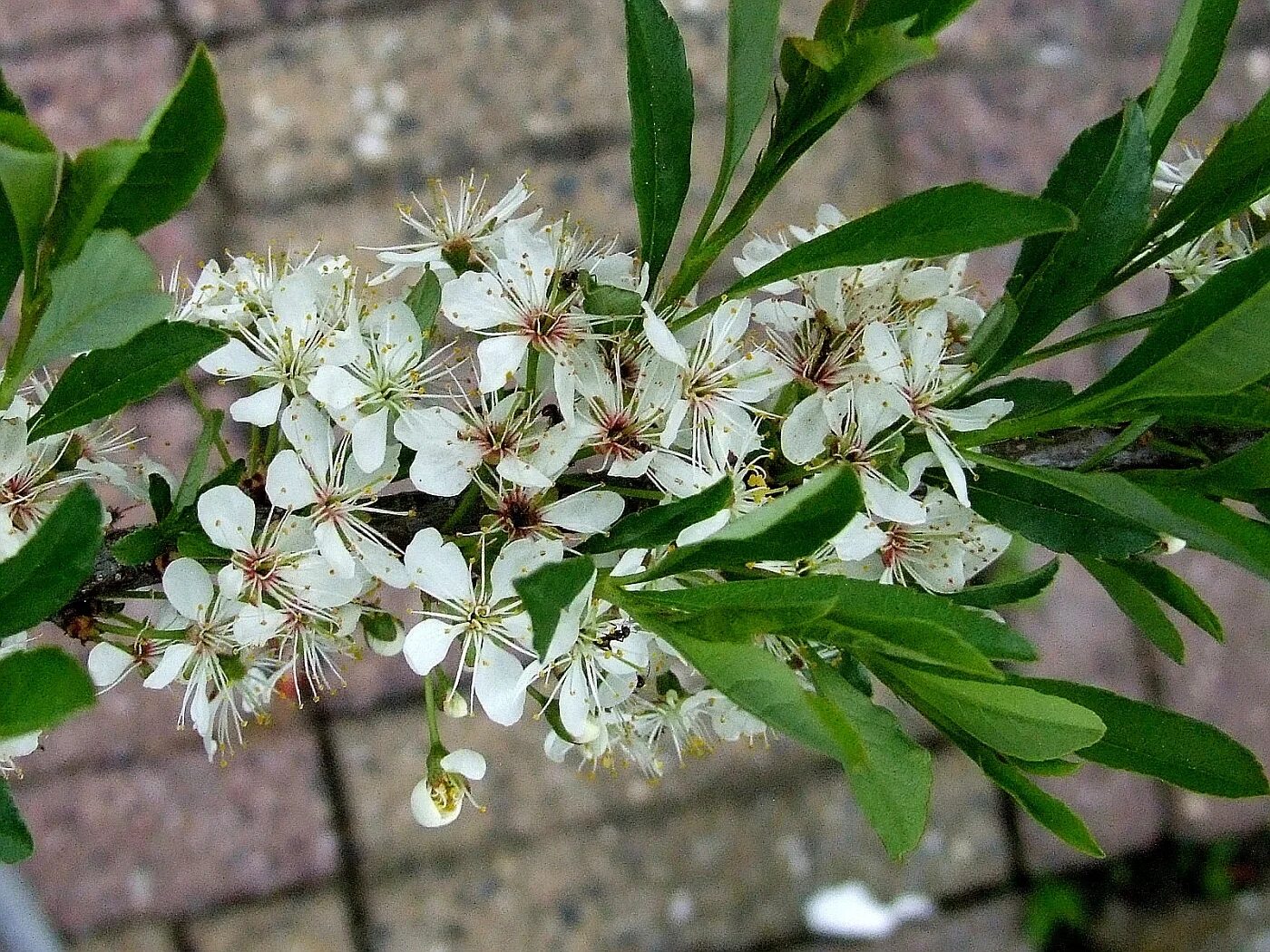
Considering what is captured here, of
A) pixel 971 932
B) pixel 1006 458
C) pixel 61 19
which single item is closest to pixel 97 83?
pixel 61 19

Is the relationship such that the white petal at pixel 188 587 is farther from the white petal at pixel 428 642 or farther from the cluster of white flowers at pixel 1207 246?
the cluster of white flowers at pixel 1207 246

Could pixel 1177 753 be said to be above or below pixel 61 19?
above

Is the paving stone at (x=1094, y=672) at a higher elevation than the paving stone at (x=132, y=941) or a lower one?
higher

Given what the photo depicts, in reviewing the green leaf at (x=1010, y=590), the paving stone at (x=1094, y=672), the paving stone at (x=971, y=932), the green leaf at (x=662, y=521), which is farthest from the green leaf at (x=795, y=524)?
the paving stone at (x=971, y=932)

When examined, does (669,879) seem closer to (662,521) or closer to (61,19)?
(662,521)

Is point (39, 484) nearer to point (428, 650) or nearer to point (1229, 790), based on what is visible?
point (428, 650)

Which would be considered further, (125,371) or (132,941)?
(132,941)

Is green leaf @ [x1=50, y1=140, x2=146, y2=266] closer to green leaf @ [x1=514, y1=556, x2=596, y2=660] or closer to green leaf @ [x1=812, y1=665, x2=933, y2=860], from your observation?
green leaf @ [x1=514, y1=556, x2=596, y2=660]

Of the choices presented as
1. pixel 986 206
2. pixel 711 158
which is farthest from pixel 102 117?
pixel 986 206
